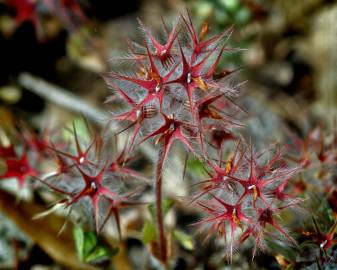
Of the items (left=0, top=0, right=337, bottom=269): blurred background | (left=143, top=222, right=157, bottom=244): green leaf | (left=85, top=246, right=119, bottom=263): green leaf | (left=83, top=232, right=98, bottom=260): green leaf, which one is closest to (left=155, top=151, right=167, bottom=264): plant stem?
(left=143, top=222, right=157, bottom=244): green leaf

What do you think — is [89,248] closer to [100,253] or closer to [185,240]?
[100,253]

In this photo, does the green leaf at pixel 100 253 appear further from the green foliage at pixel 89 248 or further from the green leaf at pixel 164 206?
the green leaf at pixel 164 206

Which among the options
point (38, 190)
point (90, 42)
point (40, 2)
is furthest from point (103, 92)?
point (38, 190)

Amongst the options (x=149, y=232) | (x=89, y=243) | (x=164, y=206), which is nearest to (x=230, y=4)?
(x=164, y=206)

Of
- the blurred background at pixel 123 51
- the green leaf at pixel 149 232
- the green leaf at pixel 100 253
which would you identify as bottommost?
the green leaf at pixel 100 253

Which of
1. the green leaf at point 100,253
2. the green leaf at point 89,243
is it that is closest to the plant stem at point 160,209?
the green leaf at point 100,253

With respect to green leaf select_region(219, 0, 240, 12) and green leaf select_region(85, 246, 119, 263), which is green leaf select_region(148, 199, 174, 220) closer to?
green leaf select_region(85, 246, 119, 263)

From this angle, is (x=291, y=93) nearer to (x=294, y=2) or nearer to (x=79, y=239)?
(x=294, y=2)
